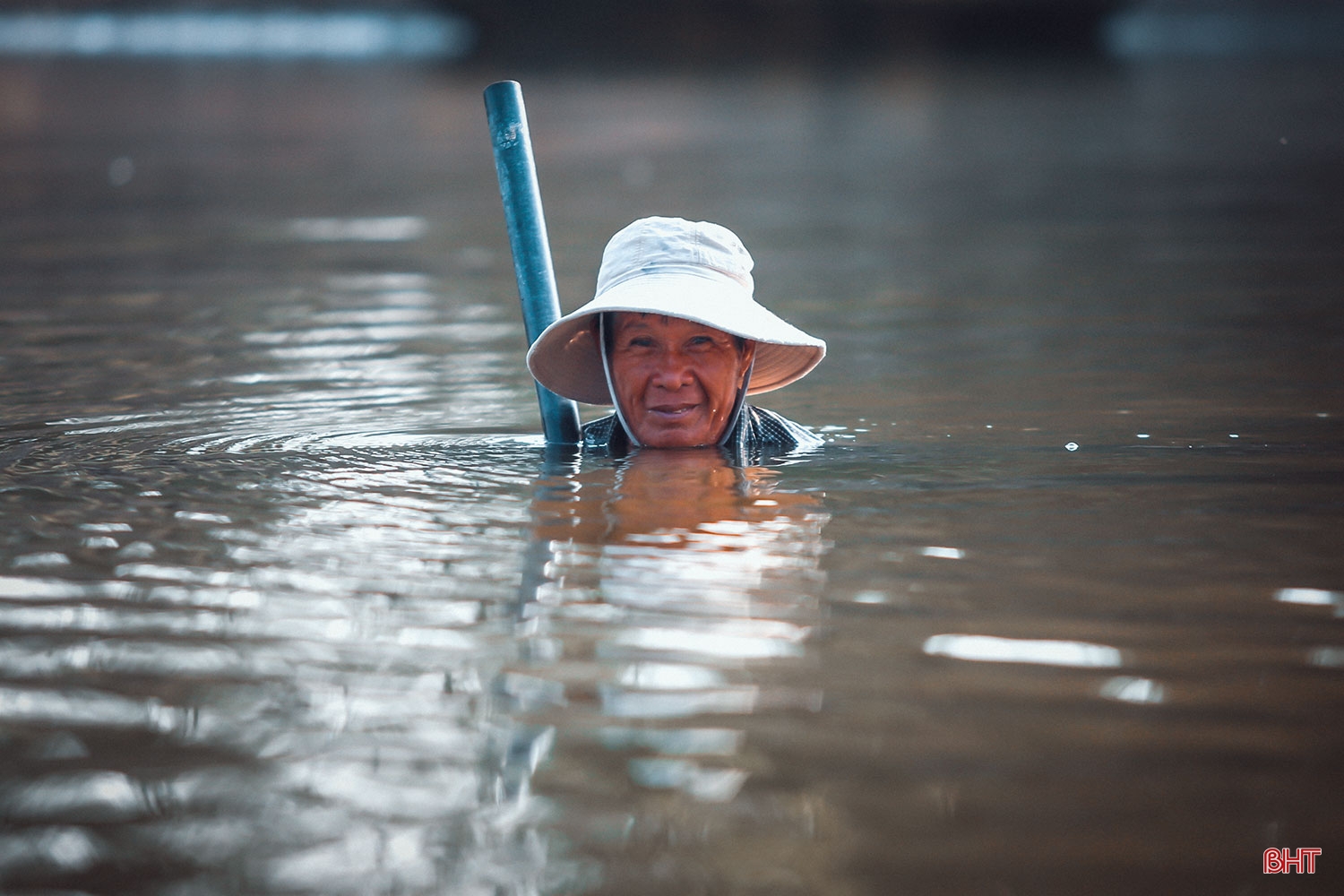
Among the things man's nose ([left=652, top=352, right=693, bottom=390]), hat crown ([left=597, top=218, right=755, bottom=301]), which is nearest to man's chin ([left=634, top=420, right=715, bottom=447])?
man's nose ([left=652, top=352, right=693, bottom=390])

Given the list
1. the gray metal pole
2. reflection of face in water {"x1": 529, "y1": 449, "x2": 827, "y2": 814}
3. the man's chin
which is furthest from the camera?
the gray metal pole

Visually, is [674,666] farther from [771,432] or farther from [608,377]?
[771,432]

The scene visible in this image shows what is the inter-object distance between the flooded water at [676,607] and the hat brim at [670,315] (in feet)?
0.79

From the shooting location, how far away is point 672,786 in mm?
2074

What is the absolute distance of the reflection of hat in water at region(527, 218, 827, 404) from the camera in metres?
3.68

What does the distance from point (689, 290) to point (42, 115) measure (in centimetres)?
2220

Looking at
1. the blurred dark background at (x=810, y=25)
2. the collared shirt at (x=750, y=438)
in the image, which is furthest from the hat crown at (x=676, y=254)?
the blurred dark background at (x=810, y=25)

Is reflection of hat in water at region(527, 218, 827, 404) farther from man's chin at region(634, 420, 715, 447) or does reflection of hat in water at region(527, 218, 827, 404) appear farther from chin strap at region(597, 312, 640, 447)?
man's chin at region(634, 420, 715, 447)

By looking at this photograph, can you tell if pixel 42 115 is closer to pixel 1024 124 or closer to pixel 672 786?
pixel 1024 124

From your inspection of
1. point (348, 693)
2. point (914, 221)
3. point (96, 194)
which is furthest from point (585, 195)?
point (348, 693)

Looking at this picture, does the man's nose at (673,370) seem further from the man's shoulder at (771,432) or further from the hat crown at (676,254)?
the man's shoulder at (771,432)

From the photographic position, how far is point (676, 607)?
2.78 m

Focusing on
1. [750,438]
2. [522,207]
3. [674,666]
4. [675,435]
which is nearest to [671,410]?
[675,435]

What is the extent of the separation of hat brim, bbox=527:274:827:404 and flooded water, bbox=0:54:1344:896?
0.24 metres
